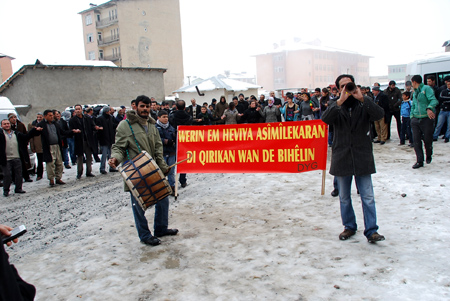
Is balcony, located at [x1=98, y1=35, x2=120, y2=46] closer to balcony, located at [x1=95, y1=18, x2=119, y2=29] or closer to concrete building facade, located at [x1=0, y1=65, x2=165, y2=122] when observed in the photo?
balcony, located at [x1=95, y1=18, x2=119, y2=29]

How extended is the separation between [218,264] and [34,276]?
2231 mm

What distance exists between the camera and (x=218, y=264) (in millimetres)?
4242

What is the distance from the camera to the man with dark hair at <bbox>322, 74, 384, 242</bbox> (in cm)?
440

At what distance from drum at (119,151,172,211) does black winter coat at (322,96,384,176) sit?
2289 millimetres

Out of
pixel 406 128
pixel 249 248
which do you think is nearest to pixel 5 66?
pixel 406 128

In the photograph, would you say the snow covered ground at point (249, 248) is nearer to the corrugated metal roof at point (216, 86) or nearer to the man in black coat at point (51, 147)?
the man in black coat at point (51, 147)

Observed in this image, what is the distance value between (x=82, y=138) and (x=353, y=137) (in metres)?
8.97

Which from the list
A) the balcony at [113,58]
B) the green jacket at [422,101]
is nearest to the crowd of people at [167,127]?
the green jacket at [422,101]

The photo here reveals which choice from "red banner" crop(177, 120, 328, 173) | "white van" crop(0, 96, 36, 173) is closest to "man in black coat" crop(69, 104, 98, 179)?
"white van" crop(0, 96, 36, 173)

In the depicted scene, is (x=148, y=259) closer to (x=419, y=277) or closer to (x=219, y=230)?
(x=219, y=230)

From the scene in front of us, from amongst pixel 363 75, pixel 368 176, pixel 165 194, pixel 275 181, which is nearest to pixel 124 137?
pixel 165 194

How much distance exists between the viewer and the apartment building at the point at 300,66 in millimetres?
87000

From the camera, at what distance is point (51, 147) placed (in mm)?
10352

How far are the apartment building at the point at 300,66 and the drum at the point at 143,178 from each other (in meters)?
84.1
